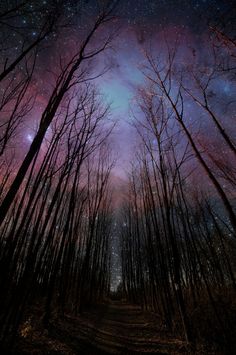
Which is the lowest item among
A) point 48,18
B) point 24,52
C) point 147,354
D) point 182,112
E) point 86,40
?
point 147,354

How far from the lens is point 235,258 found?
24.7m

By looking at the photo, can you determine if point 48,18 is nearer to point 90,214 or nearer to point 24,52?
point 24,52

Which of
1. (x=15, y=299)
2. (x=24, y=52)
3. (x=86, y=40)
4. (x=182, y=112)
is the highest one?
(x=182, y=112)

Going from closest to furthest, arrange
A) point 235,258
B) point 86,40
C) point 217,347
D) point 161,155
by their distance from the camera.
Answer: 1. point 86,40
2. point 217,347
3. point 161,155
4. point 235,258

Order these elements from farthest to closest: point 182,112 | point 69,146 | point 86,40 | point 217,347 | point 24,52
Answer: point 182,112, point 69,146, point 217,347, point 86,40, point 24,52

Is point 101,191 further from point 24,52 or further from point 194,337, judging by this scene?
point 24,52

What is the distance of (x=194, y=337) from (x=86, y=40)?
813 centimetres

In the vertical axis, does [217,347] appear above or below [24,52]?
below

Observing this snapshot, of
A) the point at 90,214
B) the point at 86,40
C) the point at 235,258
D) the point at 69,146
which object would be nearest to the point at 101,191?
the point at 90,214

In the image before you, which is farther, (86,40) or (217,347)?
(217,347)

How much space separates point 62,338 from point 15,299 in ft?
6.95

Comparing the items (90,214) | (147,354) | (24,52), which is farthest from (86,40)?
(90,214)

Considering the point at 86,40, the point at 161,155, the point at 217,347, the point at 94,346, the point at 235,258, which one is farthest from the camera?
the point at 235,258

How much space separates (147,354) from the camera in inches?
209
